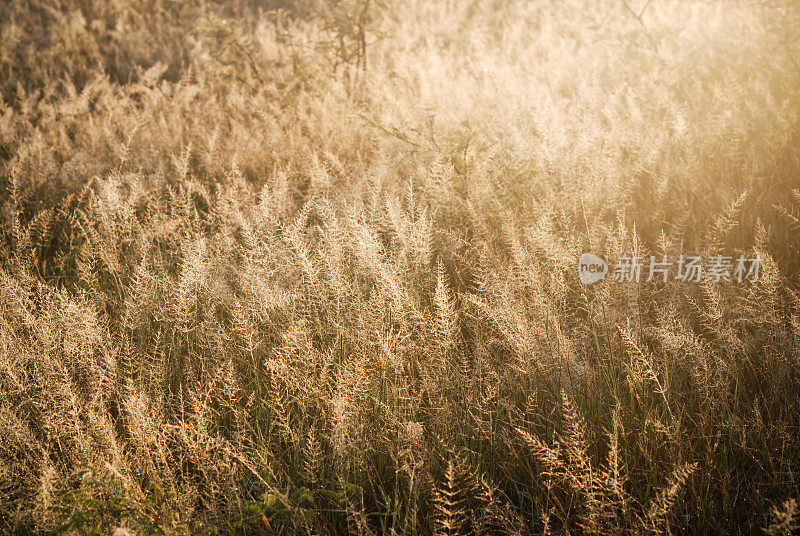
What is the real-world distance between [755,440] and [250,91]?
18.5 ft

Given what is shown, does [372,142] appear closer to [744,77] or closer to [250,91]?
[250,91]

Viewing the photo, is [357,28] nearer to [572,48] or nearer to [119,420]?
[572,48]

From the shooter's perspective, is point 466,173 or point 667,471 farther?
point 466,173

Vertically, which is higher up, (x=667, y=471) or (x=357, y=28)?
(x=357, y=28)

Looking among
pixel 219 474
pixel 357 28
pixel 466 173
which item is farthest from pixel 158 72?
pixel 219 474

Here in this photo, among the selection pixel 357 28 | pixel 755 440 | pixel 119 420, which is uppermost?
pixel 357 28

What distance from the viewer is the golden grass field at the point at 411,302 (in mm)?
1345

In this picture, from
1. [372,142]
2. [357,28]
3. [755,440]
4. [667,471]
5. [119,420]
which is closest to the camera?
[667,471]

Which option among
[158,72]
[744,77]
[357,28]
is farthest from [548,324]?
[158,72]

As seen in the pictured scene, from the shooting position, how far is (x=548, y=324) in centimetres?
183

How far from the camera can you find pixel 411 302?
5.53 ft

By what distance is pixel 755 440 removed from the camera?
1.44 metres

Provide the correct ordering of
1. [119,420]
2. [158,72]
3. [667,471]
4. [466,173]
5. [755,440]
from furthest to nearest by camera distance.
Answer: [158,72], [466,173], [119,420], [755,440], [667,471]

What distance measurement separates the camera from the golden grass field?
1.34 meters
